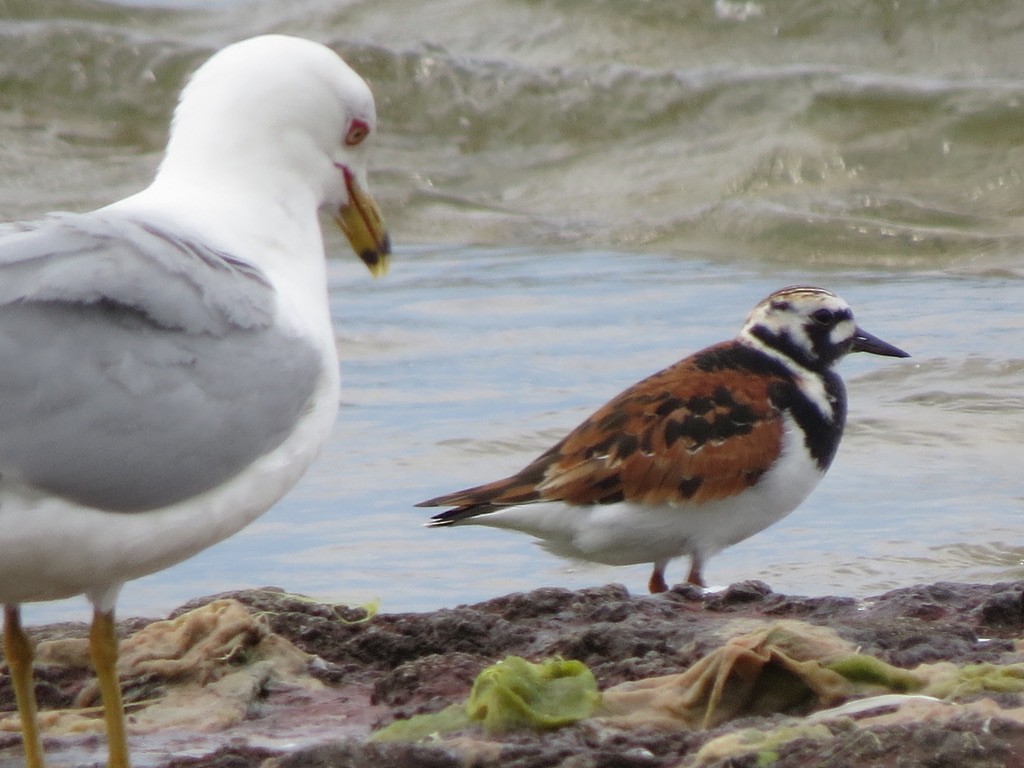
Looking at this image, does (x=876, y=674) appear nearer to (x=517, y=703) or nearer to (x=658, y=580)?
(x=517, y=703)

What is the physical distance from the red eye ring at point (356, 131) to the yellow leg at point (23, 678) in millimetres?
1588

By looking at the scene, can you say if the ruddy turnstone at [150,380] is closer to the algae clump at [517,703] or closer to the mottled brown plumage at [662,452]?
the algae clump at [517,703]

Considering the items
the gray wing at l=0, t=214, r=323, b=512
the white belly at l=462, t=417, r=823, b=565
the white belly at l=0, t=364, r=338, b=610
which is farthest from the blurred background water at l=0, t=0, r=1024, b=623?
the gray wing at l=0, t=214, r=323, b=512

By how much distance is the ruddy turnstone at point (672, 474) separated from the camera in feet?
23.2

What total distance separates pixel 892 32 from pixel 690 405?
1209cm

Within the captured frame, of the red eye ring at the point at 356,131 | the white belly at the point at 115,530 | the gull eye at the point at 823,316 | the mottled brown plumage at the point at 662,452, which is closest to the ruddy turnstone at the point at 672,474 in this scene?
the mottled brown plumage at the point at 662,452

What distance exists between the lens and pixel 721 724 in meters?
4.53

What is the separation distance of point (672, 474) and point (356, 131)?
238cm

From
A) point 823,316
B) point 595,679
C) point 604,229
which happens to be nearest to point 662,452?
point 823,316

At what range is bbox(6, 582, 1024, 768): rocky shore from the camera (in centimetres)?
420

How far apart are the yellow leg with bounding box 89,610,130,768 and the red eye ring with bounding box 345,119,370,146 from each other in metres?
1.51

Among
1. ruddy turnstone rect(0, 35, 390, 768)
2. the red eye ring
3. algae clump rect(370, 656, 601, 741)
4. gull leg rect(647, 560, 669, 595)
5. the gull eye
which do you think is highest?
the red eye ring

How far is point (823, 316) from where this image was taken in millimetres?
7805

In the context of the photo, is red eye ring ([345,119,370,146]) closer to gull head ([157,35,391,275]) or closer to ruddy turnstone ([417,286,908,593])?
gull head ([157,35,391,275])
